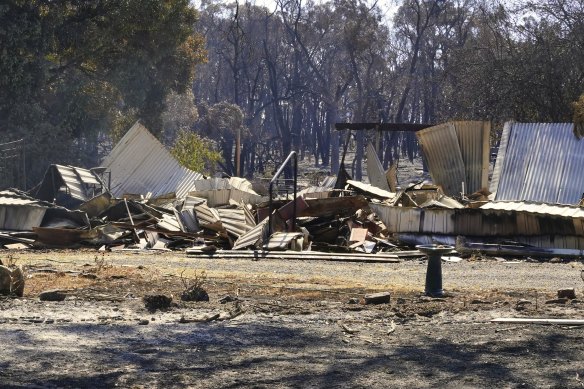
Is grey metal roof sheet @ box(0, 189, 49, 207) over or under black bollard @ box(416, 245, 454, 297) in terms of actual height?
over

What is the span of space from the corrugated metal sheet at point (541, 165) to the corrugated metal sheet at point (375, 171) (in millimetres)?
Answer: 3679

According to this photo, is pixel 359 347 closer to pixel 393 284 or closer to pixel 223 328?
pixel 223 328

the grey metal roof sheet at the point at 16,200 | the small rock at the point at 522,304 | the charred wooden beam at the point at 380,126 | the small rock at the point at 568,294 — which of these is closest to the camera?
the small rock at the point at 522,304

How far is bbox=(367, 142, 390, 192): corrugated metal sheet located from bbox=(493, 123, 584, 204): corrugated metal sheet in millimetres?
3679

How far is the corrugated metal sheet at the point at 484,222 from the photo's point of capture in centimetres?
1744

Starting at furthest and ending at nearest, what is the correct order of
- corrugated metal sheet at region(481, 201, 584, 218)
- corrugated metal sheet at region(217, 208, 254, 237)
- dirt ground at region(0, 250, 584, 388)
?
corrugated metal sheet at region(217, 208, 254, 237) → corrugated metal sheet at region(481, 201, 584, 218) → dirt ground at region(0, 250, 584, 388)

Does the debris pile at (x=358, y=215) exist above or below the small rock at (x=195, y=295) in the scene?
above

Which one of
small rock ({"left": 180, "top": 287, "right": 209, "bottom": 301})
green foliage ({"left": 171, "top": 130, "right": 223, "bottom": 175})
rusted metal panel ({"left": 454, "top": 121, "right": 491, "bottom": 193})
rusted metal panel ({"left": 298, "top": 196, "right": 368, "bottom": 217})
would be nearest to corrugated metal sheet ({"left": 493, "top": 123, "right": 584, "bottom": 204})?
rusted metal panel ({"left": 454, "top": 121, "right": 491, "bottom": 193})

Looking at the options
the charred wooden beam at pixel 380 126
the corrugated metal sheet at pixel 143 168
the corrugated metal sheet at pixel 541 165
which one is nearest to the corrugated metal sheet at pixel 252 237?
the corrugated metal sheet at pixel 541 165

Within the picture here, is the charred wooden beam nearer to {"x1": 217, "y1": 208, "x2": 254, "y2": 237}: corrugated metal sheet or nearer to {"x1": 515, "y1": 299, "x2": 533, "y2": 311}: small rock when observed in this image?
{"x1": 217, "y1": 208, "x2": 254, "y2": 237}: corrugated metal sheet

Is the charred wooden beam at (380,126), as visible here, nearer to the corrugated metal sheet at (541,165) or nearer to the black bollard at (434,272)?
the corrugated metal sheet at (541,165)

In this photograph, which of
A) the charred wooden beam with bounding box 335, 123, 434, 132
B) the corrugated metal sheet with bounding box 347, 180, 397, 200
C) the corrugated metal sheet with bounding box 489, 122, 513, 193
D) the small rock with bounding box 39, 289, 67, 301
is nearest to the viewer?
the small rock with bounding box 39, 289, 67, 301

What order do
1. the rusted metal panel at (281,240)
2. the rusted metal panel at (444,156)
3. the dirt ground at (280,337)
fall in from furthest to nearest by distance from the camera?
the rusted metal panel at (444,156)
the rusted metal panel at (281,240)
the dirt ground at (280,337)

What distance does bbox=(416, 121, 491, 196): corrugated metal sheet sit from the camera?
2406 centimetres
